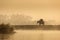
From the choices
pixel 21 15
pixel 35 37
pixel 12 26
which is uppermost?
pixel 21 15

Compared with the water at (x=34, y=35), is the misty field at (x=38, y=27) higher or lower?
higher

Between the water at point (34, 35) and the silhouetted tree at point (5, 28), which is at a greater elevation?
the silhouetted tree at point (5, 28)

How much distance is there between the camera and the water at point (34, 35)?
1073 millimetres

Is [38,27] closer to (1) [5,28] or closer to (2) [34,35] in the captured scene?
(2) [34,35]

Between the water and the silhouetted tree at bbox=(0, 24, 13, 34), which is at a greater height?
the silhouetted tree at bbox=(0, 24, 13, 34)

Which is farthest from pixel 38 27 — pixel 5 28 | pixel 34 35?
pixel 5 28

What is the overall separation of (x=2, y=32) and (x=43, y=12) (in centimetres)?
45

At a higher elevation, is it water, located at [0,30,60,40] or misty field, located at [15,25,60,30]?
misty field, located at [15,25,60,30]

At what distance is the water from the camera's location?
1073 millimetres

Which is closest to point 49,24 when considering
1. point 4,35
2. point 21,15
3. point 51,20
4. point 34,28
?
point 51,20

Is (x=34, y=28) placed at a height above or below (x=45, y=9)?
below

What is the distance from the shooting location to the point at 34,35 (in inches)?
42.4

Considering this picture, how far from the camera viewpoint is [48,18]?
111 cm

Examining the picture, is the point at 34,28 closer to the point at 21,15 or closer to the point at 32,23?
the point at 32,23
